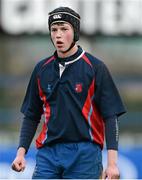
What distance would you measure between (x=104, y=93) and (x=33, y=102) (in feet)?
1.75

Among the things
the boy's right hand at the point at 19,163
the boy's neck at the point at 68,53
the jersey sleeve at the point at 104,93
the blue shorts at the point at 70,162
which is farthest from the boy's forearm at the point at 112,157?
the boy's neck at the point at 68,53

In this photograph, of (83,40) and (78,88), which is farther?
(83,40)

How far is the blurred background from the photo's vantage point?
20000 mm

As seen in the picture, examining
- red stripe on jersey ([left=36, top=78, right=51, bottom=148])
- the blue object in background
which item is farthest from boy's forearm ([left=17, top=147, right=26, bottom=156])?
the blue object in background

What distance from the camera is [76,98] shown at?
6055mm

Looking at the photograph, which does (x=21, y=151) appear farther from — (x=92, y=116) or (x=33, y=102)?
(x=92, y=116)

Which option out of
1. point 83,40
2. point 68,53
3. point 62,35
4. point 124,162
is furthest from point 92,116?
point 83,40

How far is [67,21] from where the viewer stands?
6.07 m

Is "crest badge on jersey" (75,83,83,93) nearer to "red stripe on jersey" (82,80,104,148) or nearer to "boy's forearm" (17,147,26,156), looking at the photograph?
"red stripe on jersey" (82,80,104,148)

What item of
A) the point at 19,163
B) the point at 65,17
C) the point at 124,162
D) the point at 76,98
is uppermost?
the point at 65,17

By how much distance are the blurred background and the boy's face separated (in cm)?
1259

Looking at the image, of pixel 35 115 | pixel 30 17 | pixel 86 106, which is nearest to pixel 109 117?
pixel 86 106

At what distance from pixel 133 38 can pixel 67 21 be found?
14960 millimetres

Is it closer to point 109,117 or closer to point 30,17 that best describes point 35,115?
point 109,117
